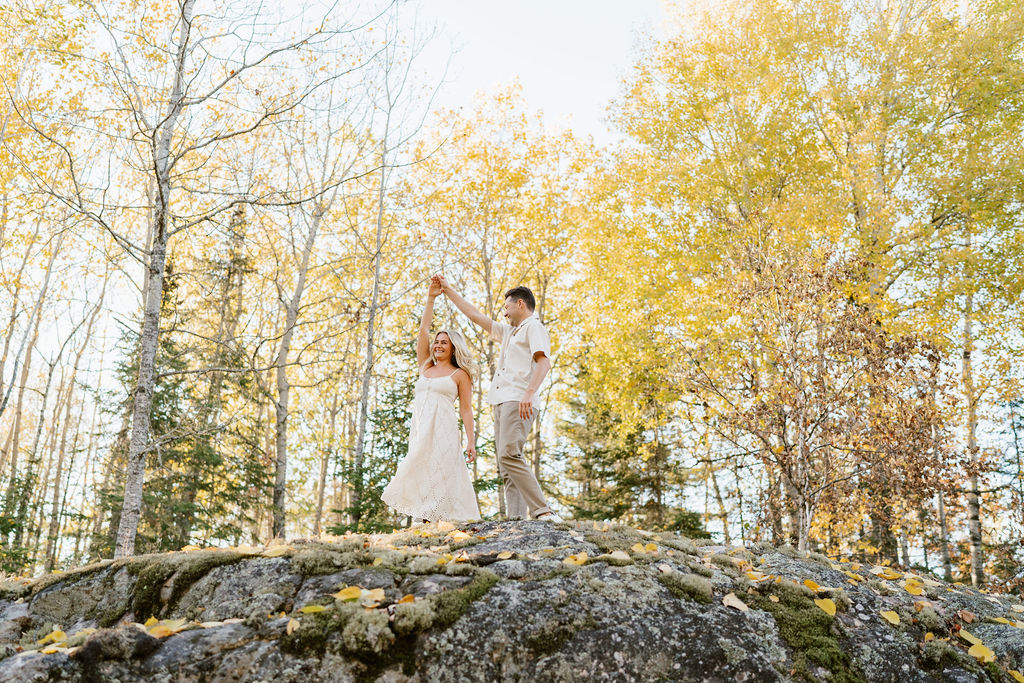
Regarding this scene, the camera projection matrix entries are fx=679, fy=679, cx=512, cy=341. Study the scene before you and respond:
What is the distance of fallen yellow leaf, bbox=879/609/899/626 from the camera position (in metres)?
3.48

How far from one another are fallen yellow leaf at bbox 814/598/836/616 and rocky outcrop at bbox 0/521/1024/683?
10 millimetres

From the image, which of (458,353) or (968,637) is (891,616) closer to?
(968,637)

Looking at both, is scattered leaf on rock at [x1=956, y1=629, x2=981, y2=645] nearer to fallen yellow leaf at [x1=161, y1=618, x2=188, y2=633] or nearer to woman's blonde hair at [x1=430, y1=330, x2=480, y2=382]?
woman's blonde hair at [x1=430, y1=330, x2=480, y2=382]

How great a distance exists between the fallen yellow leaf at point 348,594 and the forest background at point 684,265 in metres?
4.07

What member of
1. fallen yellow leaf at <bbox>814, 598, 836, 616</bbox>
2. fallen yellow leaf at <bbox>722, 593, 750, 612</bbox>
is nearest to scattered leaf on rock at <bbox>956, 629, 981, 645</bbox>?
fallen yellow leaf at <bbox>814, 598, 836, 616</bbox>

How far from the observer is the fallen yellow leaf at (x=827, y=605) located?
3.41m

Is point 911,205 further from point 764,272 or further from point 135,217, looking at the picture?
point 135,217

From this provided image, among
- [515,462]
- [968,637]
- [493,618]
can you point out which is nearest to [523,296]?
[515,462]

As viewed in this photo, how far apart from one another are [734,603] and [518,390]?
212cm

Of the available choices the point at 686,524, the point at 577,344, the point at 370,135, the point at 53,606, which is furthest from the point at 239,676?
the point at 577,344

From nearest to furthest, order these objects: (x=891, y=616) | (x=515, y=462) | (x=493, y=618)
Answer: (x=493, y=618)
(x=891, y=616)
(x=515, y=462)

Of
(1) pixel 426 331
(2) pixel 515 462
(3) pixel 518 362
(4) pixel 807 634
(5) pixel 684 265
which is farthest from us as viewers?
(5) pixel 684 265

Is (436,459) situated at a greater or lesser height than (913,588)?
greater

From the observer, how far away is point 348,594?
123 inches
